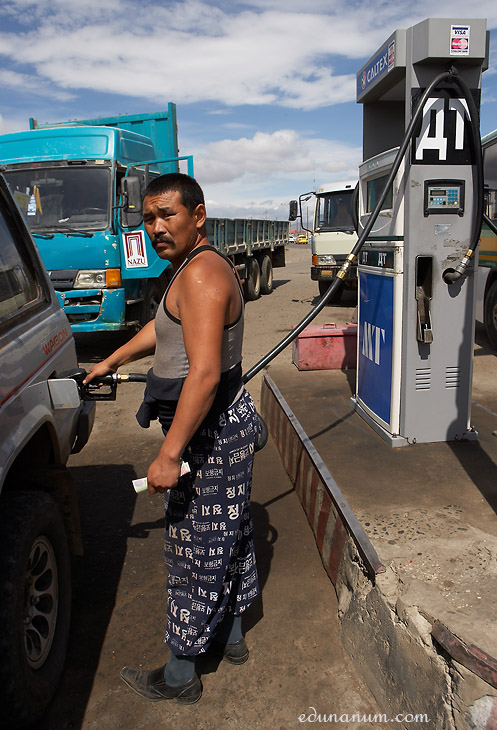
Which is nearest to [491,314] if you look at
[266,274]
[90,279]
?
[90,279]

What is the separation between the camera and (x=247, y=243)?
44.8 feet

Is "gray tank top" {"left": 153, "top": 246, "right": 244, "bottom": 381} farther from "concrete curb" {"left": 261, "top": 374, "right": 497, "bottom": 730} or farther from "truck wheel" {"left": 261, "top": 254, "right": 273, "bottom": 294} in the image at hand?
"truck wheel" {"left": 261, "top": 254, "right": 273, "bottom": 294}

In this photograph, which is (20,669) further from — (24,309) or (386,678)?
(24,309)

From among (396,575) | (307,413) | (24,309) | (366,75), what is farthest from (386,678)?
(366,75)

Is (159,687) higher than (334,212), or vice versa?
(334,212)

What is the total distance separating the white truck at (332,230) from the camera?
12195mm

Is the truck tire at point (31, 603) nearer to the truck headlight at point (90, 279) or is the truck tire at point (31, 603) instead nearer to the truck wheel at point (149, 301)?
the truck headlight at point (90, 279)

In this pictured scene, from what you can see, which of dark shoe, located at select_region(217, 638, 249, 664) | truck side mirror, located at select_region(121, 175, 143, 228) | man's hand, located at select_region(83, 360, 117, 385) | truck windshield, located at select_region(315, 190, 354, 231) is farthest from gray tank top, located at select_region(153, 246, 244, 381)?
truck windshield, located at select_region(315, 190, 354, 231)

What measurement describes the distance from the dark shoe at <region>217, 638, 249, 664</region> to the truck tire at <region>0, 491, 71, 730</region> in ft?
2.31

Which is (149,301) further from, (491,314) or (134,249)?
(491,314)

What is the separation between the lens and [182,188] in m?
2.07

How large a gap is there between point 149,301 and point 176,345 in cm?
678

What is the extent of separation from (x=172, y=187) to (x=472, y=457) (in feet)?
8.56

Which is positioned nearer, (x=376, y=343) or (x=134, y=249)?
(x=376, y=343)
